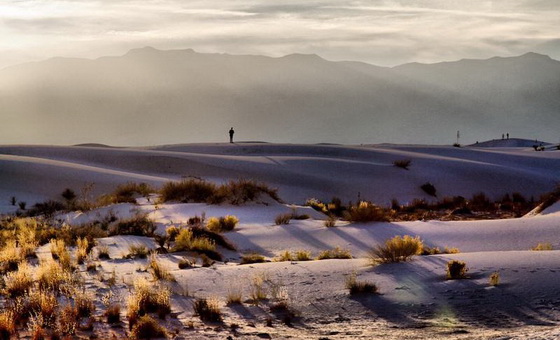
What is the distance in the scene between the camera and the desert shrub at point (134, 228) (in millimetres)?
19828

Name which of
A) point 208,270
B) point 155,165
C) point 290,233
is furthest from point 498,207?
point 155,165

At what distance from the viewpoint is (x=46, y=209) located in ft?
92.1

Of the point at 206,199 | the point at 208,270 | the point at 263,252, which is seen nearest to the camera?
the point at 208,270

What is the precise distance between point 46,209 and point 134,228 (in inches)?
372

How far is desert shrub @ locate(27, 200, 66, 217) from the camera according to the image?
27.3 meters

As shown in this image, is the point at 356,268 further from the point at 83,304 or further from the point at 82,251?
the point at 82,251

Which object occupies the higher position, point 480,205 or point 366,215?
point 366,215

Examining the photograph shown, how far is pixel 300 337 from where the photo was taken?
9.27 m

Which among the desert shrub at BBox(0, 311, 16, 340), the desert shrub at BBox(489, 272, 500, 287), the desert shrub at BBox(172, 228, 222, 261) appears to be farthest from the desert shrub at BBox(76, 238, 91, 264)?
the desert shrub at BBox(489, 272, 500, 287)

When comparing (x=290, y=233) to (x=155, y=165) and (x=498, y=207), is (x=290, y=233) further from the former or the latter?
(x=155, y=165)

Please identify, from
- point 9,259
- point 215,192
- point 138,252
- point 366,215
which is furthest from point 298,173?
point 9,259

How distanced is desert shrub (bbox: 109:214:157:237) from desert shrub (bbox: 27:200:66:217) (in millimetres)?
7072

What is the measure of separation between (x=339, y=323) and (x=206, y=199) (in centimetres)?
1661

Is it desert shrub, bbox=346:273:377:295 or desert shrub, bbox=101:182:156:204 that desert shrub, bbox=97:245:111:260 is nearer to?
desert shrub, bbox=346:273:377:295
